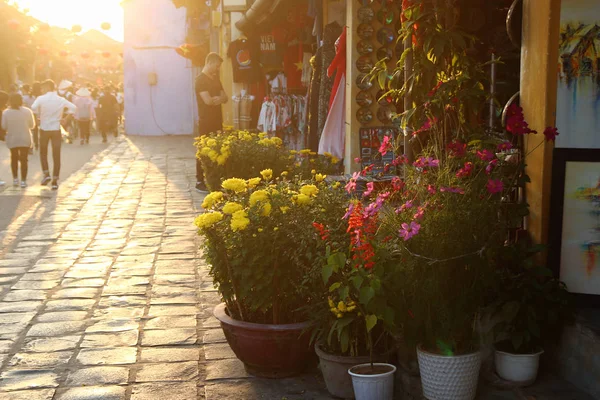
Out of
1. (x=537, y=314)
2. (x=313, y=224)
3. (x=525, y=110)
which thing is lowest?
(x=537, y=314)

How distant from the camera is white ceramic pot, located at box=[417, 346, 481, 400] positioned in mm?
4332

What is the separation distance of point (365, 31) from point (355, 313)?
554 cm

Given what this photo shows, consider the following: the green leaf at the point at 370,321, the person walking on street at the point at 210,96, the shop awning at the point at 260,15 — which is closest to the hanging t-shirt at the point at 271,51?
the shop awning at the point at 260,15

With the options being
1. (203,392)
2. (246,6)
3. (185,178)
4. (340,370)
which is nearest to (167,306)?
(203,392)

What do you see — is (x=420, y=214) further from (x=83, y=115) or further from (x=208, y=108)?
(x=83, y=115)

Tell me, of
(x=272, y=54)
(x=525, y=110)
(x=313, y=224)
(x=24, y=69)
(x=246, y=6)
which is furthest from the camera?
(x=24, y=69)

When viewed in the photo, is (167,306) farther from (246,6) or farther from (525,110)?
(246,6)

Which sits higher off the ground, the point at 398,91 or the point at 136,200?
the point at 398,91

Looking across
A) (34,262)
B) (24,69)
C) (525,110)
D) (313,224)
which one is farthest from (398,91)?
(24,69)

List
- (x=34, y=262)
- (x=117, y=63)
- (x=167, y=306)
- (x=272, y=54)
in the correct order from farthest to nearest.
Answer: (x=117, y=63) → (x=272, y=54) → (x=34, y=262) → (x=167, y=306)

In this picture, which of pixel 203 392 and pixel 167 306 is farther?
pixel 167 306

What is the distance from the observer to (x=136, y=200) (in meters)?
13.1

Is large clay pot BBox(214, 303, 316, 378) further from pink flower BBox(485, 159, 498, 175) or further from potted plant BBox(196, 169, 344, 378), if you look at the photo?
pink flower BBox(485, 159, 498, 175)

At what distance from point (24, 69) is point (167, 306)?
49.0 metres
